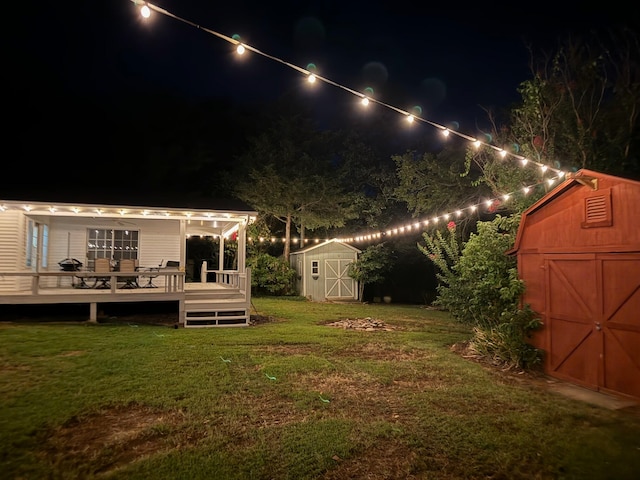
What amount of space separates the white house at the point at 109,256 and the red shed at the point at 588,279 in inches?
265

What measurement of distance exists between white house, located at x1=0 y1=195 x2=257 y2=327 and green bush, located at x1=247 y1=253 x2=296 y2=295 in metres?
5.49

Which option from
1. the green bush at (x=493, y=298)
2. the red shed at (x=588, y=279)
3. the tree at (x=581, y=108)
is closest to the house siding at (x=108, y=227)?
the green bush at (x=493, y=298)

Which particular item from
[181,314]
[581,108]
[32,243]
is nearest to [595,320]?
[581,108]

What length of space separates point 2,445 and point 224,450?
1.95 metres

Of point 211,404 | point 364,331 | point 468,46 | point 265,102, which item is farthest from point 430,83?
point 211,404

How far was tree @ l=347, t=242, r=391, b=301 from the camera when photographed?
1980cm

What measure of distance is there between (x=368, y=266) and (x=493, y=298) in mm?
12075

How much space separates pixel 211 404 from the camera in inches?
189

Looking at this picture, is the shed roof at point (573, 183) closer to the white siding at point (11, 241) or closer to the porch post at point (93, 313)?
the porch post at point (93, 313)

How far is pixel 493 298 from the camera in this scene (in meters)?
7.63

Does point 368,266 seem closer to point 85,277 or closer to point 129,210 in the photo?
point 129,210

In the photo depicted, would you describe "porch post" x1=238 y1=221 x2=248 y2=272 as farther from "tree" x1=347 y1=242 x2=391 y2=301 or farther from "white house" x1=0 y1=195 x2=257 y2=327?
"tree" x1=347 y1=242 x2=391 y2=301

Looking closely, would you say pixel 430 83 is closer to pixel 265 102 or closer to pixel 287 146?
pixel 287 146

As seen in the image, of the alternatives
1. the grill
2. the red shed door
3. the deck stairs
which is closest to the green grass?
the red shed door
